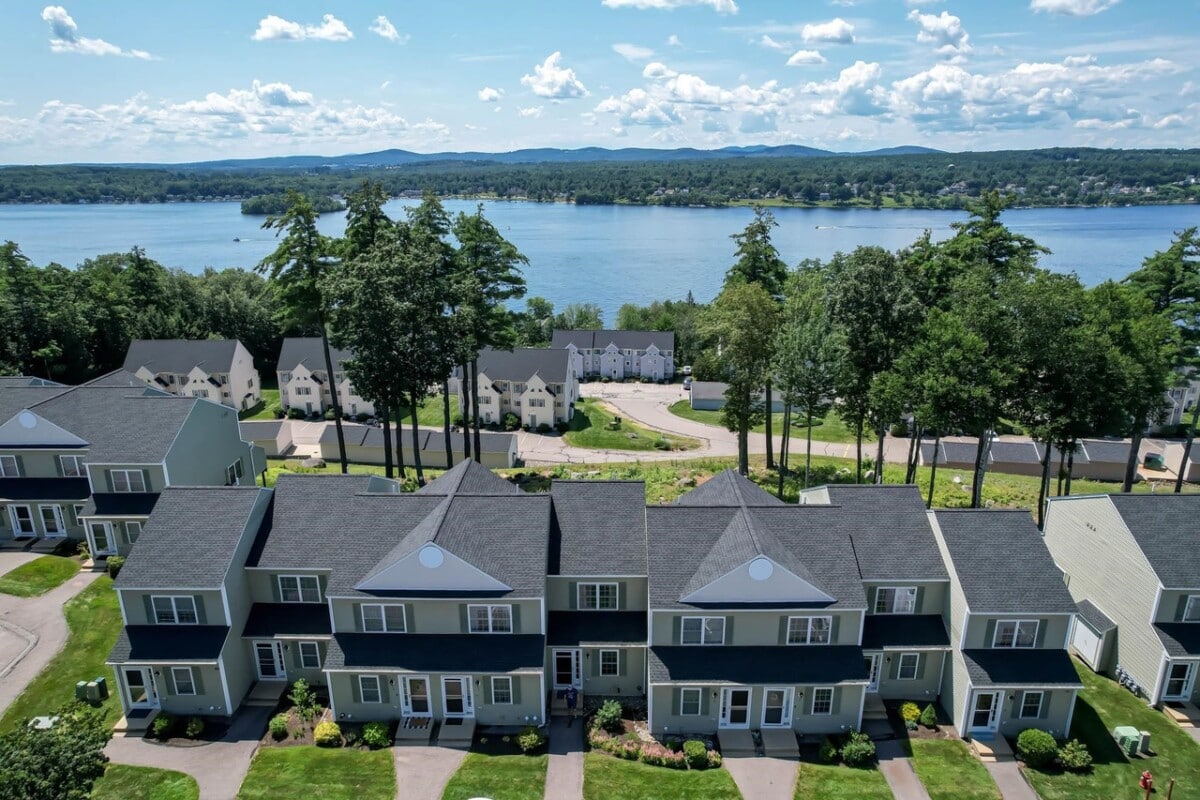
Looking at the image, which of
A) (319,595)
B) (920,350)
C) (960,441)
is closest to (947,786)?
(920,350)

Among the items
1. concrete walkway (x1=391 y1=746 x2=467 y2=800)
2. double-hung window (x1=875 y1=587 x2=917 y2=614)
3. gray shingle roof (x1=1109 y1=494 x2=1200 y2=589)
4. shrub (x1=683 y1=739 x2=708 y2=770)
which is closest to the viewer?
concrete walkway (x1=391 y1=746 x2=467 y2=800)

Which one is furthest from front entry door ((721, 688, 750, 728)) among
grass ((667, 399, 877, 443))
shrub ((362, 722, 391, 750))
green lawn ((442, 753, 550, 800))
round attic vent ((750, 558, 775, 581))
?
grass ((667, 399, 877, 443))

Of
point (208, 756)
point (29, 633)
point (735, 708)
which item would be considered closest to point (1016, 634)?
point (735, 708)

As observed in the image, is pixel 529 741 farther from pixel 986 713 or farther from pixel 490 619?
pixel 986 713

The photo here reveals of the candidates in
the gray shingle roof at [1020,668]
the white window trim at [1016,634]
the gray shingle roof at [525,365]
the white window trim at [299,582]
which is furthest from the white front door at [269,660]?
the gray shingle roof at [525,365]

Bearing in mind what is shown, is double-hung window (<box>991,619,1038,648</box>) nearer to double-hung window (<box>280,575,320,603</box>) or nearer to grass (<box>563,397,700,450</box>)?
double-hung window (<box>280,575,320,603</box>)

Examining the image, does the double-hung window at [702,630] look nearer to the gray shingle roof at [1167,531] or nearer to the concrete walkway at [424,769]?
the concrete walkway at [424,769]

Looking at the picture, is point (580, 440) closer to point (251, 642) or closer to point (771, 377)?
point (771, 377)
